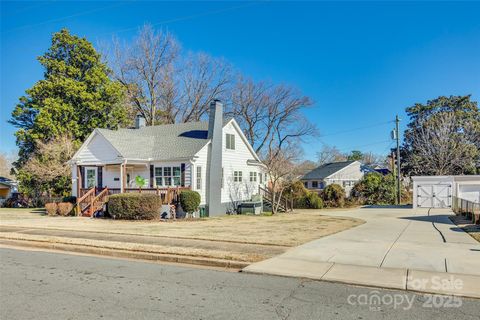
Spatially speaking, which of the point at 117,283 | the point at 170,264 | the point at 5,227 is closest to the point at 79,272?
the point at 117,283

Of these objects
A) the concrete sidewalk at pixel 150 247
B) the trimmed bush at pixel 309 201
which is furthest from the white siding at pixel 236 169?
the concrete sidewalk at pixel 150 247

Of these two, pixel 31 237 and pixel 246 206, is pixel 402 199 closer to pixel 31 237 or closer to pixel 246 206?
pixel 246 206

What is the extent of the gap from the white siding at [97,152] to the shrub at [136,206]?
161 inches

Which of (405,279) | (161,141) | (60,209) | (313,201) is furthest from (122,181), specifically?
(405,279)

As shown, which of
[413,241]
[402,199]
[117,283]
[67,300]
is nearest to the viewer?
[67,300]

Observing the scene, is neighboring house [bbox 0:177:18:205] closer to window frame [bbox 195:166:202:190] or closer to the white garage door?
window frame [bbox 195:166:202:190]

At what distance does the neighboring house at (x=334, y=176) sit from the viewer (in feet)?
155

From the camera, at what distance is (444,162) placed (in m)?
38.5

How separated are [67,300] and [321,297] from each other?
157 inches

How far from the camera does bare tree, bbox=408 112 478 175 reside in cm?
3869

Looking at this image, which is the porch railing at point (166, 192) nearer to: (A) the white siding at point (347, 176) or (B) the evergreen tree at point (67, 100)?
(B) the evergreen tree at point (67, 100)

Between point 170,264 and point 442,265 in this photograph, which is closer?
point 442,265

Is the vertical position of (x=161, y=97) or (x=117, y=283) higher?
(x=161, y=97)

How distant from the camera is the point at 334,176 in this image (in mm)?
47000
